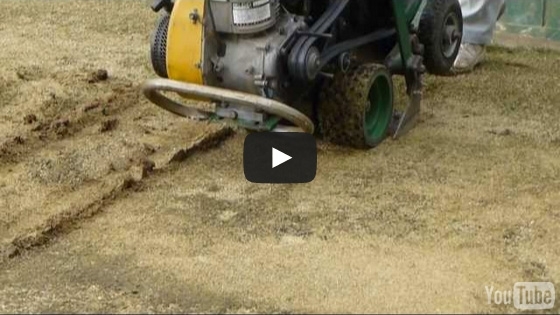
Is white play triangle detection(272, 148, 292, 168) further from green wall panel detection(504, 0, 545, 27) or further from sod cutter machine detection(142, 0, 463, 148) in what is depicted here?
green wall panel detection(504, 0, 545, 27)

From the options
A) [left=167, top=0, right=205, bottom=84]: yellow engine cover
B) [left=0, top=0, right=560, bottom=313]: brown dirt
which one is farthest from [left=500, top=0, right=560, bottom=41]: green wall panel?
[left=167, top=0, right=205, bottom=84]: yellow engine cover

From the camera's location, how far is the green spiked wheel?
497 cm

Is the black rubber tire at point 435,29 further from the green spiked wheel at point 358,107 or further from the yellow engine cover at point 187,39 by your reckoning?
the yellow engine cover at point 187,39

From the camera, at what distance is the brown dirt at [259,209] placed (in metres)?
3.91

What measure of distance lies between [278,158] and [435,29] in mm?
1100

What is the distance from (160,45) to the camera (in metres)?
5.00

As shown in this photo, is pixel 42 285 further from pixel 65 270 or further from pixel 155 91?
pixel 155 91

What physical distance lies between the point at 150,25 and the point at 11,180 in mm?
2758

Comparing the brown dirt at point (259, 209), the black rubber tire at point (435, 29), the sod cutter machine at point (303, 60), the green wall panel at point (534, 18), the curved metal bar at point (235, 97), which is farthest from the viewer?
the green wall panel at point (534, 18)

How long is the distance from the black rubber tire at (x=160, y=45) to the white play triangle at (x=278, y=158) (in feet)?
2.14

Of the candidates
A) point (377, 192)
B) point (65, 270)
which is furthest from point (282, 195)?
point (65, 270)

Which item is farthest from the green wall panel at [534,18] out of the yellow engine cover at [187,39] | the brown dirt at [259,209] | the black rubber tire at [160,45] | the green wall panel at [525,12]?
the yellow engine cover at [187,39]
